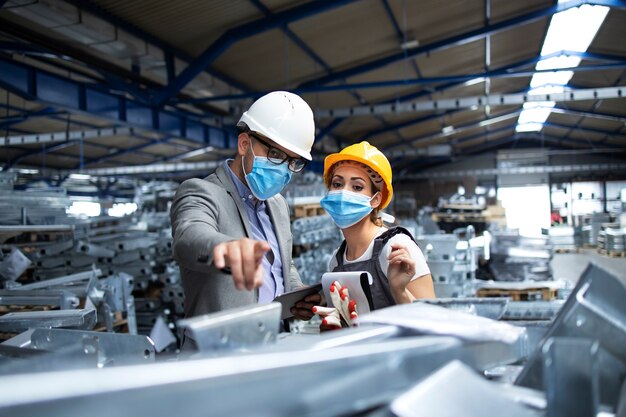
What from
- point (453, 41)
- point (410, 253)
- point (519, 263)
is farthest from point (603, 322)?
point (453, 41)

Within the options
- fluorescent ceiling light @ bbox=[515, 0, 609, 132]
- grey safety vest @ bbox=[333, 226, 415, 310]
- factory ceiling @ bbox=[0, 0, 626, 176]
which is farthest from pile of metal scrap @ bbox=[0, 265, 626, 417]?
fluorescent ceiling light @ bbox=[515, 0, 609, 132]

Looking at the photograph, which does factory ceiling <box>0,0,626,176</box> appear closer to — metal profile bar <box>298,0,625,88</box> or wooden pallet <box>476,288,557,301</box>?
metal profile bar <box>298,0,625,88</box>

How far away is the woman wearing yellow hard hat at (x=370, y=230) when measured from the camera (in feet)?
6.87

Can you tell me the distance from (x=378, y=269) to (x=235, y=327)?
1.41 metres

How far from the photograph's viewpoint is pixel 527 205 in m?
24.1

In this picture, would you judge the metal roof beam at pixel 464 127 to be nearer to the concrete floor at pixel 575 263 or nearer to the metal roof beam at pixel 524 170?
the metal roof beam at pixel 524 170

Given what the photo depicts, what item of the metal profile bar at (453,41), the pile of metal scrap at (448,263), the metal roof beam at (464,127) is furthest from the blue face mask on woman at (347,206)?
the metal roof beam at (464,127)

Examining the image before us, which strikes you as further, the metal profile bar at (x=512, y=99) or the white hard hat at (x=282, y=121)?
the metal profile bar at (x=512, y=99)

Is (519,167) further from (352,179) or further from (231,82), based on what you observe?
(352,179)

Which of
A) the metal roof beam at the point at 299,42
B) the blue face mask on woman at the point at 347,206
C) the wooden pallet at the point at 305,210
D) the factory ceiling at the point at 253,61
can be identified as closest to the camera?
the blue face mask on woman at the point at 347,206

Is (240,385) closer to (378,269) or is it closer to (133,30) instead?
(378,269)

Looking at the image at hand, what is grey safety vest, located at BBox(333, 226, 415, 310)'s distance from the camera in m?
2.09

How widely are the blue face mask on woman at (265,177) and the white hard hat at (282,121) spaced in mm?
101

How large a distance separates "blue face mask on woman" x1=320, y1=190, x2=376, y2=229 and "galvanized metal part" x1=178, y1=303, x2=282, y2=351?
1.45 m
